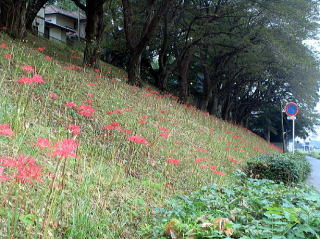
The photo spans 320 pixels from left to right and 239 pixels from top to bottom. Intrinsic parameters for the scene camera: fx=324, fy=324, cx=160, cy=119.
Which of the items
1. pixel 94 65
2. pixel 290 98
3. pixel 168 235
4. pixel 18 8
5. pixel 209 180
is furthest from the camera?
pixel 290 98

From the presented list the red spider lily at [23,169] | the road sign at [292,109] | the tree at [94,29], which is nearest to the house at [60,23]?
the tree at [94,29]

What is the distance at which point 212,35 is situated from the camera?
1716 centimetres

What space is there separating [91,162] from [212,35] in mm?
14083

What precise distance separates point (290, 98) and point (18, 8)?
78.4 ft

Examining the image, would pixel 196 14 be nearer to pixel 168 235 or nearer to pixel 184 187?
pixel 184 187

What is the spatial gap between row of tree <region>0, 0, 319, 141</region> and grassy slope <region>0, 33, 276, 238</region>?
3.69 meters

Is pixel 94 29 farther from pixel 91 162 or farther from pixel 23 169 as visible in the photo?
pixel 23 169

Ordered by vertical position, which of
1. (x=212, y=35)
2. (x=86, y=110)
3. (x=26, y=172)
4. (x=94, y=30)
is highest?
(x=212, y=35)

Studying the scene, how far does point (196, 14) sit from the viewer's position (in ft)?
55.6

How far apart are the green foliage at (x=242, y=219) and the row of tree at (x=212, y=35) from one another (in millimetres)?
10321

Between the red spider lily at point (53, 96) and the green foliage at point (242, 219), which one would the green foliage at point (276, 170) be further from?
the red spider lily at point (53, 96)

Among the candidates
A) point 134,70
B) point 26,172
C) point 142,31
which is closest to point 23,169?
point 26,172

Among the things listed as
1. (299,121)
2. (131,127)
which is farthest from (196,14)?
(299,121)

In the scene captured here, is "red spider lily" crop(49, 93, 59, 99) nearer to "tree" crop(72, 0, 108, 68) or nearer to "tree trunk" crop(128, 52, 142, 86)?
"tree" crop(72, 0, 108, 68)
